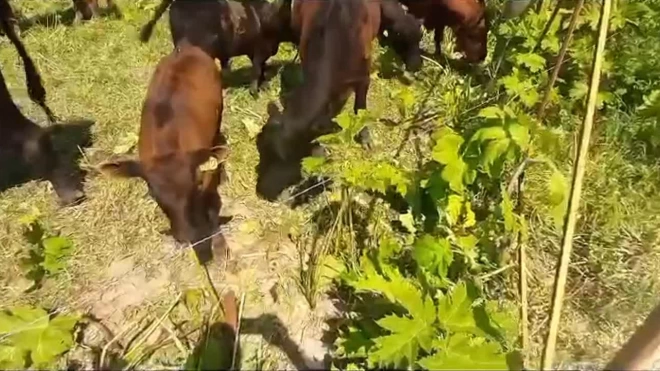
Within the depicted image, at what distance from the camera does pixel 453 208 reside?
369 centimetres

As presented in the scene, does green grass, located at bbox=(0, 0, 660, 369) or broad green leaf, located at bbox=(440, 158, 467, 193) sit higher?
broad green leaf, located at bbox=(440, 158, 467, 193)

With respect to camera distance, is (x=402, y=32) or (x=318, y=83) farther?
(x=402, y=32)

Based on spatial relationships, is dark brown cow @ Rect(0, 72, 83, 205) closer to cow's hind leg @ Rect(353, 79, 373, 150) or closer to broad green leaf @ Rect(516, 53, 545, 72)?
cow's hind leg @ Rect(353, 79, 373, 150)

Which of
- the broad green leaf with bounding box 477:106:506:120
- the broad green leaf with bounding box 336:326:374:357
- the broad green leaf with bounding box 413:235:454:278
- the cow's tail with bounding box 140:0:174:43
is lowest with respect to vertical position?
the broad green leaf with bounding box 336:326:374:357

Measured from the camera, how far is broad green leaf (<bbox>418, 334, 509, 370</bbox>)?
8.90 ft

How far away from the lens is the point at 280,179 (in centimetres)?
463

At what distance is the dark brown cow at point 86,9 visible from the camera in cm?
593

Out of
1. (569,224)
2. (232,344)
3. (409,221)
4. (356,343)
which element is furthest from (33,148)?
(569,224)

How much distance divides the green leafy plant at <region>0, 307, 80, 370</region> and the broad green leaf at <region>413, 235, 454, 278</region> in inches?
59.5

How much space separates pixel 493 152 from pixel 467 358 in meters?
0.77

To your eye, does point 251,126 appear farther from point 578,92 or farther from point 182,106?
point 578,92

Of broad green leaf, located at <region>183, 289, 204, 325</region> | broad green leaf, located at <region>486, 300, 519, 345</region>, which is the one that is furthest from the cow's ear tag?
broad green leaf, located at <region>486, 300, 519, 345</region>

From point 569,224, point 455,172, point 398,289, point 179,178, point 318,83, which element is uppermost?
point 318,83

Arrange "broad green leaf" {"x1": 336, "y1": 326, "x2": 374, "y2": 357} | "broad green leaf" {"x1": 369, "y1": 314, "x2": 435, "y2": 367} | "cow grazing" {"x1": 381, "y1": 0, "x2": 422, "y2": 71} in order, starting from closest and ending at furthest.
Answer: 1. "broad green leaf" {"x1": 369, "y1": 314, "x2": 435, "y2": 367}
2. "broad green leaf" {"x1": 336, "y1": 326, "x2": 374, "y2": 357}
3. "cow grazing" {"x1": 381, "y1": 0, "x2": 422, "y2": 71}
